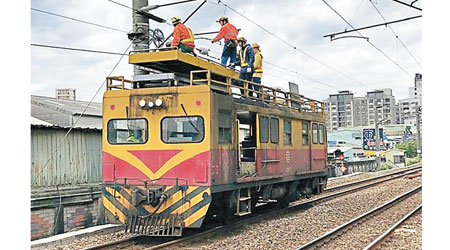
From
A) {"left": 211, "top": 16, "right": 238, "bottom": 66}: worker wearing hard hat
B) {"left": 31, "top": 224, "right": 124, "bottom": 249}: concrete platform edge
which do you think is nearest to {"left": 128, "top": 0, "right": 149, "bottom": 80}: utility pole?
{"left": 211, "top": 16, "right": 238, "bottom": 66}: worker wearing hard hat

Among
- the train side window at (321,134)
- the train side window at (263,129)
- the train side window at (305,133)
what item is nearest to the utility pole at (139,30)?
the train side window at (263,129)

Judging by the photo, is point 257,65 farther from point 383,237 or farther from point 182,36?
point 383,237

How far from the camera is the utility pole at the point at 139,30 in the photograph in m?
11.3

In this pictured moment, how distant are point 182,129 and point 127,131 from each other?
47.5 inches

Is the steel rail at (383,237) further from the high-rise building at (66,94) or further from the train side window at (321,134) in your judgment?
the high-rise building at (66,94)

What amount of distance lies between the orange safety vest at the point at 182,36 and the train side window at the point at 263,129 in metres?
2.32

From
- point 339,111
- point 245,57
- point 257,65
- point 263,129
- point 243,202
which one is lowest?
point 243,202

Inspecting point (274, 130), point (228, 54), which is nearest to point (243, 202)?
point (274, 130)

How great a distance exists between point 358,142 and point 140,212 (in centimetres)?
6278

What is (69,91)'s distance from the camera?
21.6m

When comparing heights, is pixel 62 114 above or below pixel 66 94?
below

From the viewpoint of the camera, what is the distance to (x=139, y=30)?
1125 cm
